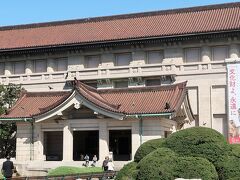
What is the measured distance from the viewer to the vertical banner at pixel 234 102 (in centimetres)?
3972

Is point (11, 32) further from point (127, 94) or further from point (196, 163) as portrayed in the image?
point (196, 163)

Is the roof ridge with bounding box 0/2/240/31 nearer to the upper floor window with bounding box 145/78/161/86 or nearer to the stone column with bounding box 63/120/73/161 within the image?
the upper floor window with bounding box 145/78/161/86

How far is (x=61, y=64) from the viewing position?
152ft

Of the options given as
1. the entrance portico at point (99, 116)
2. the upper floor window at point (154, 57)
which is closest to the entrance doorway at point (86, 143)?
the entrance portico at point (99, 116)

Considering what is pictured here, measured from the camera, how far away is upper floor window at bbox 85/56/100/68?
45156mm

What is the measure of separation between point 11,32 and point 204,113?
2223 cm

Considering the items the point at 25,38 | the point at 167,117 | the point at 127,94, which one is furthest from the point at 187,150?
the point at 25,38

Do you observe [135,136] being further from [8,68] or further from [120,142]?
[8,68]

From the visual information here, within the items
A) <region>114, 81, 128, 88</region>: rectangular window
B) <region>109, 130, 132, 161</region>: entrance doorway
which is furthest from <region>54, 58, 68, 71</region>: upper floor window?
<region>109, 130, 132, 161</region>: entrance doorway

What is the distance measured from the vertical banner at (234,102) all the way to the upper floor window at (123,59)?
358 inches

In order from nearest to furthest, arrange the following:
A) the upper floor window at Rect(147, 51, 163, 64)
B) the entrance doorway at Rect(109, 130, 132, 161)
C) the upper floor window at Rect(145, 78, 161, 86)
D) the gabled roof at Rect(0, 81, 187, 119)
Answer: the gabled roof at Rect(0, 81, 187, 119) → the entrance doorway at Rect(109, 130, 132, 161) → the upper floor window at Rect(147, 51, 163, 64) → the upper floor window at Rect(145, 78, 161, 86)

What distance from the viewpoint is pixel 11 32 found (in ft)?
167

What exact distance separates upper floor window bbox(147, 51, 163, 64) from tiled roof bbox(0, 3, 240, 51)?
1.83 metres

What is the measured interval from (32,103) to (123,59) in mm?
12622
